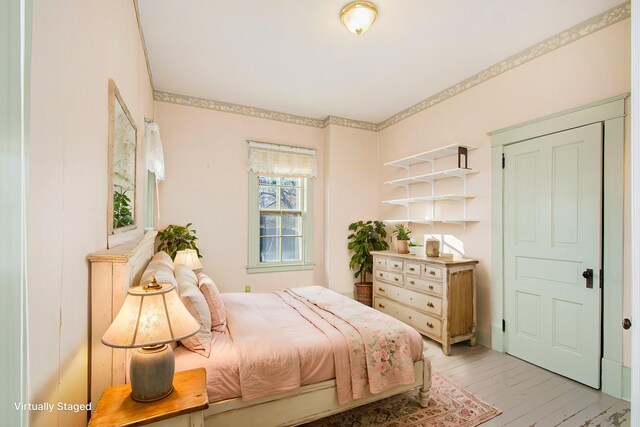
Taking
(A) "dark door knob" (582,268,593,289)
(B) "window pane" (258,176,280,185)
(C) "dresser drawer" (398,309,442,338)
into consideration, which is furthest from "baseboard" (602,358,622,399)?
(B) "window pane" (258,176,280,185)

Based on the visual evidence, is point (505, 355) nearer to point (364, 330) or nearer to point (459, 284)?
point (459, 284)

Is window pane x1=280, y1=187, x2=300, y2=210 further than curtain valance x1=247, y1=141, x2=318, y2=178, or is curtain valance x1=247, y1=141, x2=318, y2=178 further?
window pane x1=280, y1=187, x2=300, y2=210

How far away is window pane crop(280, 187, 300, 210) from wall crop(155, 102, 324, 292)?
0.60 m

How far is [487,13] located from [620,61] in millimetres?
1069

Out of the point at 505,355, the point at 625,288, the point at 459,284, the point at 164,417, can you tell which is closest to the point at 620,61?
the point at 625,288

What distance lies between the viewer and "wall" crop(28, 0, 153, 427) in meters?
0.78

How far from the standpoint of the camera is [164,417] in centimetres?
114

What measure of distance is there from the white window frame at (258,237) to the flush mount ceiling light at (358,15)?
246 centimetres

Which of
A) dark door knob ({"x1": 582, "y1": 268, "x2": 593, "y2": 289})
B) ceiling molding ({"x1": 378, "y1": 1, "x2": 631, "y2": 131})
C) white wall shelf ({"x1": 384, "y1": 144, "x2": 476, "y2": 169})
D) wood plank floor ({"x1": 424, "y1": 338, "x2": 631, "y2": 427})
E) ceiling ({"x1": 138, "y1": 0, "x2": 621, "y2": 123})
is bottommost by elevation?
wood plank floor ({"x1": 424, "y1": 338, "x2": 631, "y2": 427})

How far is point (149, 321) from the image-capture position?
45.6 inches

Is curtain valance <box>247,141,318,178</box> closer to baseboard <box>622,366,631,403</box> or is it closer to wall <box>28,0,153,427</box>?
wall <box>28,0,153,427</box>

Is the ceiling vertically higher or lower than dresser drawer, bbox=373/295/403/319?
higher

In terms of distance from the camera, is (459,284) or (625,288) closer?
(625,288)

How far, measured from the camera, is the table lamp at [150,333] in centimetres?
112
